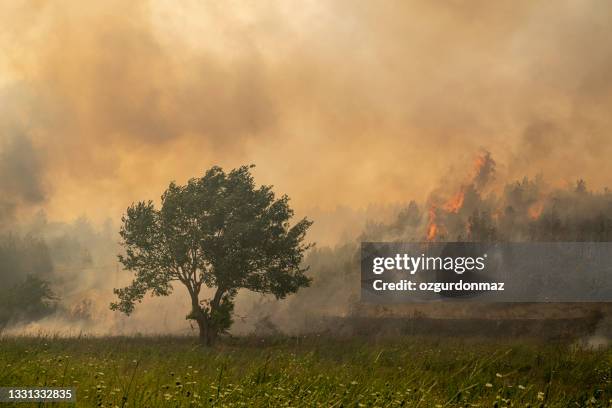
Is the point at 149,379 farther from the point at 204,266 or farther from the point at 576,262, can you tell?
the point at 576,262

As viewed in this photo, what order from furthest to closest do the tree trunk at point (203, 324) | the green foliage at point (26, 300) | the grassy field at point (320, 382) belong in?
the green foliage at point (26, 300) → the tree trunk at point (203, 324) → the grassy field at point (320, 382)

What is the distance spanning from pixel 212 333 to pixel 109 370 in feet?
97.7

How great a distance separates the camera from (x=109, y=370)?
17.2m

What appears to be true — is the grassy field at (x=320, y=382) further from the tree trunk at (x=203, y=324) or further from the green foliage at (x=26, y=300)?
the green foliage at (x=26, y=300)

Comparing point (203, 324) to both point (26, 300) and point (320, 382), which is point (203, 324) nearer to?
point (320, 382)

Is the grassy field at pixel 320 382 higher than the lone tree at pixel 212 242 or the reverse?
the reverse

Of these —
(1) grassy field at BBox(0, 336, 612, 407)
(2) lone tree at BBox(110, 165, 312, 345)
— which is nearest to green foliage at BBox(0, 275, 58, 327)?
(2) lone tree at BBox(110, 165, 312, 345)

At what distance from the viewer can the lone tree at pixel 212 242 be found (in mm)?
46188

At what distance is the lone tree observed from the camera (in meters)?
46.2

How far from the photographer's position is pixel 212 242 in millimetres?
46625

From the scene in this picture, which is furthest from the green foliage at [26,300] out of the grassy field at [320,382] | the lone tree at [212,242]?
the grassy field at [320,382]

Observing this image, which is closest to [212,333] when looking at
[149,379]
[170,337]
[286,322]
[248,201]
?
[170,337]

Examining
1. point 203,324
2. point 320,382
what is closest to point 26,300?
point 203,324

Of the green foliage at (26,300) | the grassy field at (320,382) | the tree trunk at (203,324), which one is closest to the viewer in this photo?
the grassy field at (320,382)
